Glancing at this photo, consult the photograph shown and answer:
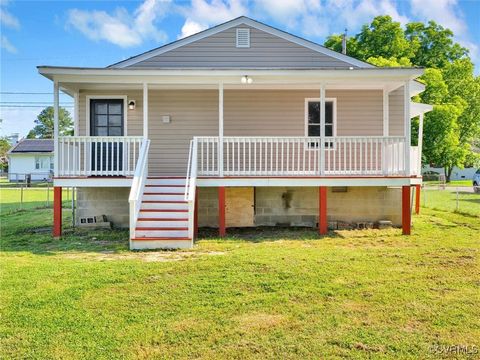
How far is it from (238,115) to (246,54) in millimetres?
2037

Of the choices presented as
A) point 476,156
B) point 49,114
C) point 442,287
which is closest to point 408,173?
point 442,287

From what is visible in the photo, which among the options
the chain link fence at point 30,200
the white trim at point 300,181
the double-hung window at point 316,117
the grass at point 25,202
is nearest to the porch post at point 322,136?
the white trim at point 300,181

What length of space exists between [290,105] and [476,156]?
98.3 ft

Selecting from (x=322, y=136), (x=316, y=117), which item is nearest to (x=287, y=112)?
(x=316, y=117)

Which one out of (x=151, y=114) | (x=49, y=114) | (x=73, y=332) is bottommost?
(x=73, y=332)

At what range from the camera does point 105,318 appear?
4.15 meters

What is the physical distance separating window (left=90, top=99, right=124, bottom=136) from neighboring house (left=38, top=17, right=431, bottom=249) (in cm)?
3

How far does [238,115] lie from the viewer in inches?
432

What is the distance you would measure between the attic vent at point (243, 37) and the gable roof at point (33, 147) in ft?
129

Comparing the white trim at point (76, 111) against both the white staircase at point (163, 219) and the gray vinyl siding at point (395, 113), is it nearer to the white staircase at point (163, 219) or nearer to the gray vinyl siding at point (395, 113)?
the white staircase at point (163, 219)

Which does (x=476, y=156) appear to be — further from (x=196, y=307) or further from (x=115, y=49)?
(x=196, y=307)

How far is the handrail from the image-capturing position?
25.1 ft

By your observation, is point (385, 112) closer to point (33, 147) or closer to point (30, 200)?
point (30, 200)

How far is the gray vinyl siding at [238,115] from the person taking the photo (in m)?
10.9
